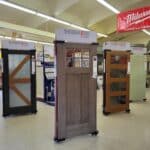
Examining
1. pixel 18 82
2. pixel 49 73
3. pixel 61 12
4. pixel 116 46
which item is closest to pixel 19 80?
pixel 18 82

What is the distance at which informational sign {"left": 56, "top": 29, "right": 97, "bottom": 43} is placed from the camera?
4.02 metres

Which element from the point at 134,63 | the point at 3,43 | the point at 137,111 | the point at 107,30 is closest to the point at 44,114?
the point at 3,43

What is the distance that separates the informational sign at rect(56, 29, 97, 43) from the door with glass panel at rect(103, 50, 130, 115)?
5.79 feet

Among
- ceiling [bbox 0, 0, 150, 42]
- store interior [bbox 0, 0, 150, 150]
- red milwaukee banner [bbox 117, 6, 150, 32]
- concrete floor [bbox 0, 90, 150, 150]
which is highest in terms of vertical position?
ceiling [bbox 0, 0, 150, 42]

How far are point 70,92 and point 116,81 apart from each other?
2.42 m

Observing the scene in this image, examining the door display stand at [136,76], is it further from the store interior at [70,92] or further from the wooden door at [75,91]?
the wooden door at [75,91]

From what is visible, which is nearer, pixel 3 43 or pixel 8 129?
pixel 8 129

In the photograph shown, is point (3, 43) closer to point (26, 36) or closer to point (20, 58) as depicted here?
point (20, 58)

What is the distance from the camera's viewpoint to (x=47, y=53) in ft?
→ 25.9

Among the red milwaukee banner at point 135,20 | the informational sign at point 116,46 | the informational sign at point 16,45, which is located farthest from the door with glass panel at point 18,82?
the red milwaukee banner at point 135,20

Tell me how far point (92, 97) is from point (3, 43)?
2.84 metres

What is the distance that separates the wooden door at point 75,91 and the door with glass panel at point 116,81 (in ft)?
5.78

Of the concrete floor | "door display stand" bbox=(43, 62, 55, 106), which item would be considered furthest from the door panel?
"door display stand" bbox=(43, 62, 55, 106)

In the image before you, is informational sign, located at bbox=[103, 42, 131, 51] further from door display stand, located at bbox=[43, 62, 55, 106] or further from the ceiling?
the ceiling
